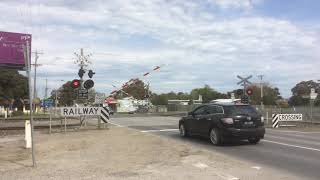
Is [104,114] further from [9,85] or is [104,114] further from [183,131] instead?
[9,85]

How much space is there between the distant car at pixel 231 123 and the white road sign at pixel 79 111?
28.9ft

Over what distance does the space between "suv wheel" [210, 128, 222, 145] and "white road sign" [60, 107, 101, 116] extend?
944 cm

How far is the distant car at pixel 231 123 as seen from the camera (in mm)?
18219

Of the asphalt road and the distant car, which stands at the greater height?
the distant car

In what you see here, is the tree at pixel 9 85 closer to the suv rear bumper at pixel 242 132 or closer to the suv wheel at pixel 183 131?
the suv wheel at pixel 183 131

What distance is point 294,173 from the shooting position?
1187 centimetres

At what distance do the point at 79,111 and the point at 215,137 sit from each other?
389 inches

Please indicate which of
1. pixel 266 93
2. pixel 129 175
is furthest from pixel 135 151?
pixel 266 93

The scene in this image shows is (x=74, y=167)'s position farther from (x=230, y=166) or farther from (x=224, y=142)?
(x=224, y=142)

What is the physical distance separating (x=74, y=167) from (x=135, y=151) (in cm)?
370

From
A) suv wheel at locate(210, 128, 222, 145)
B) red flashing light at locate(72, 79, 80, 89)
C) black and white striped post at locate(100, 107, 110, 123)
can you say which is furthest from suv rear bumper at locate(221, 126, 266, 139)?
red flashing light at locate(72, 79, 80, 89)

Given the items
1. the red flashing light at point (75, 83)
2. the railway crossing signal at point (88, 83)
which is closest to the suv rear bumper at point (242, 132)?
the railway crossing signal at point (88, 83)

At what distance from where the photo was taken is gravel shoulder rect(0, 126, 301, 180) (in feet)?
36.8

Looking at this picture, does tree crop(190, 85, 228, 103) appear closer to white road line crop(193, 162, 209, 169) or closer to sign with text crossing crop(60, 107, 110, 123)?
sign with text crossing crop(60, 107, 110, 123)
